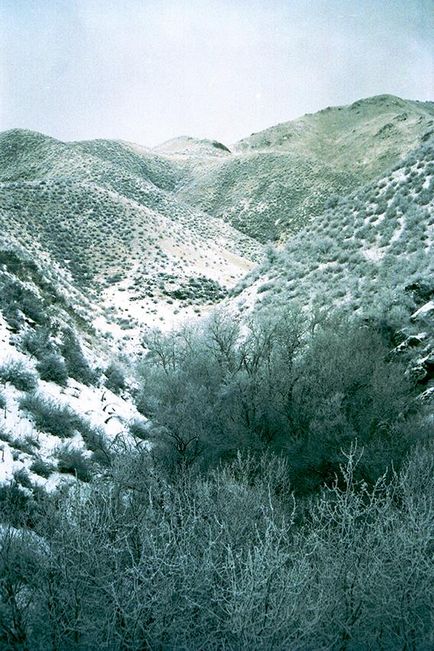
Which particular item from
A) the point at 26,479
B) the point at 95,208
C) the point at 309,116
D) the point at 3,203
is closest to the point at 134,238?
the point at 95,208

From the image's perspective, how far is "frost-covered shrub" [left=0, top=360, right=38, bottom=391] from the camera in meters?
13.2

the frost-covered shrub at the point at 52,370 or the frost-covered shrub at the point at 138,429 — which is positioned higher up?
the frost-covered shrub at the point at 52,370

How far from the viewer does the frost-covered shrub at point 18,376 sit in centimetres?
1323

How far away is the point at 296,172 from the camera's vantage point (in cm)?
6906

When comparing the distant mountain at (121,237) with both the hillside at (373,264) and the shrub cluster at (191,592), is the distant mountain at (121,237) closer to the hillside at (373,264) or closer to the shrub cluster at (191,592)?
the hillside at (373,264)

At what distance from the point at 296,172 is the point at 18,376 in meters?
62.2

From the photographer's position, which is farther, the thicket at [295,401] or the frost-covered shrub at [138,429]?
the frost-covered shrub at [138,429]

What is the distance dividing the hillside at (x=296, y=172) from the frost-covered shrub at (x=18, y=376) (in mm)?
43350

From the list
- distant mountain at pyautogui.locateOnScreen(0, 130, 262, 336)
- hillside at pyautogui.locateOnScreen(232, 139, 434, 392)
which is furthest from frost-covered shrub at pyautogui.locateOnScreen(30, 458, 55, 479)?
distant mountain at pyautogui.locateOnScreen(0, 130, 262, 336)

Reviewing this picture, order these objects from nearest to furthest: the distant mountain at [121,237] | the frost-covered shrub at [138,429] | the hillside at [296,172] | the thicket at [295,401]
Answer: the thicket at [295,401] → the frost-covered shrub at [138,429] → the distant mountain at [121,237] → the hillside at [296,172]

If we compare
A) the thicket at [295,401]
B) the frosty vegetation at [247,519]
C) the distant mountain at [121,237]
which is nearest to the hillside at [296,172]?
the distant mountain at [121,237]

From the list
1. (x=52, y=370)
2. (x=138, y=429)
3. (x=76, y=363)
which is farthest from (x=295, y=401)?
(x=52, y=370)

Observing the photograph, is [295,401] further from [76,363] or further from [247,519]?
[76,363]

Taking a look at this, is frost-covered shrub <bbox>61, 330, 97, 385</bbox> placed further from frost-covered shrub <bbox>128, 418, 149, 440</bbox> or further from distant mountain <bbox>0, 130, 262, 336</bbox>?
distant mountain <bbox>0, 130, 262, 336</bbox>
